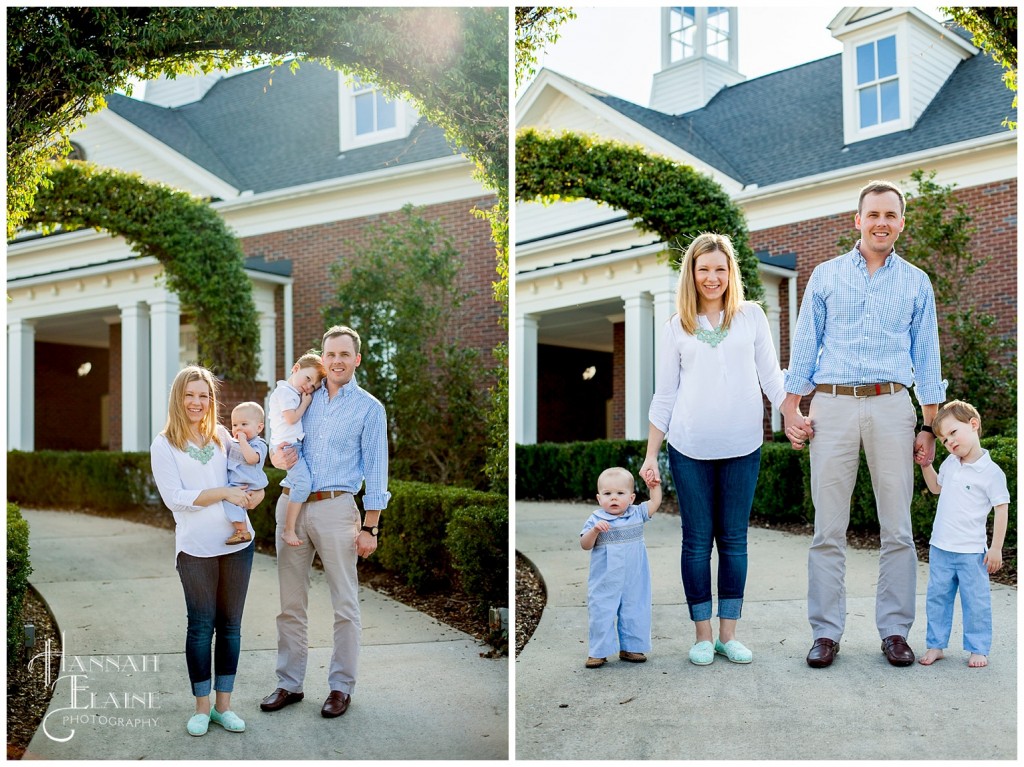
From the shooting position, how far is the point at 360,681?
314 centimetres

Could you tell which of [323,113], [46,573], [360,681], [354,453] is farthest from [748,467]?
[323,113]

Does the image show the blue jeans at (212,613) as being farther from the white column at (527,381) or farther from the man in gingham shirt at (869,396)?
the white column at (527,381)

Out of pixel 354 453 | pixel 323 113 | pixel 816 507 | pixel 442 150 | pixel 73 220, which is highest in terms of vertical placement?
pixel 323 113

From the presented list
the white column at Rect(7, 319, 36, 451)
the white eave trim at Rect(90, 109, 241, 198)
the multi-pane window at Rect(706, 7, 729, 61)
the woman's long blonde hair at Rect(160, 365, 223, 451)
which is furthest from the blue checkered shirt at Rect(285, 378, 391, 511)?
the white column at Rect(7, 319, 36, 451)

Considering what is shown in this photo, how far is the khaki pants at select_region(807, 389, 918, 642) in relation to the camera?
2910 millimetres

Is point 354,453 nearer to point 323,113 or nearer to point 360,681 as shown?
point 360,681

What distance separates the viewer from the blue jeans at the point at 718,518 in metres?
2.93

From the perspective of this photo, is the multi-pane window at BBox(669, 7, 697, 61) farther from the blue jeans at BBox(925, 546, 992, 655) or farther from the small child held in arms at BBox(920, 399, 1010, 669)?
the blue jeans at BBox(925, 546, 992, 655)

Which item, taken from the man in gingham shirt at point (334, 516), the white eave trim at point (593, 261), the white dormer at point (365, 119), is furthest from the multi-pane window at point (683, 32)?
the white dormer at point (365, 119)

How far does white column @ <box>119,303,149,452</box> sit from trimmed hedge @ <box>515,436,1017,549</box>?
3.01 metres

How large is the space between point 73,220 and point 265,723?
3930mm

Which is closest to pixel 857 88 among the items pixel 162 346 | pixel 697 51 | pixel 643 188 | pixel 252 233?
pixel 643 188

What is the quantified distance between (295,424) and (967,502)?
2.31m

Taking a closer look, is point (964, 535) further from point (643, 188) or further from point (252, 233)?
point (252, 233)
